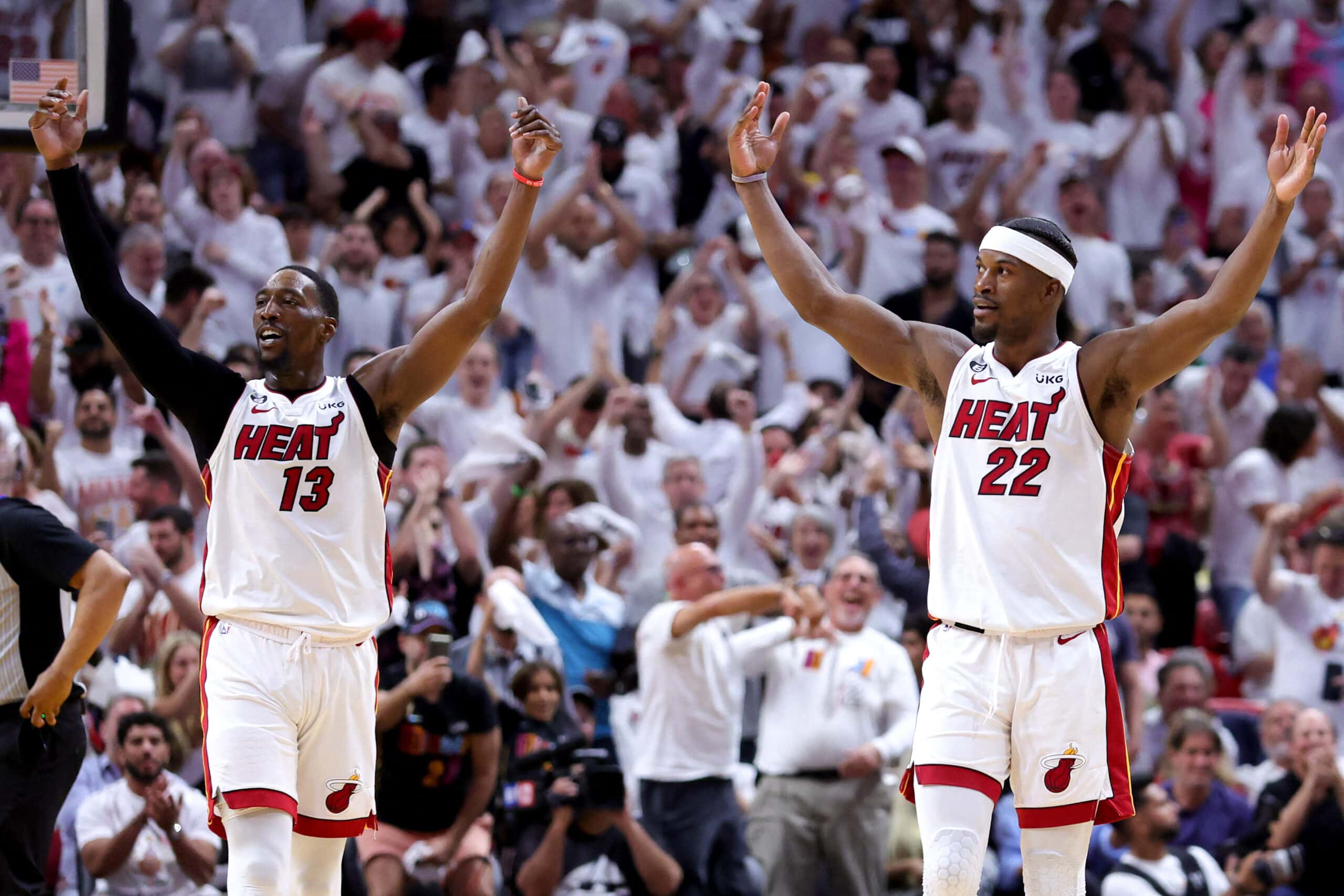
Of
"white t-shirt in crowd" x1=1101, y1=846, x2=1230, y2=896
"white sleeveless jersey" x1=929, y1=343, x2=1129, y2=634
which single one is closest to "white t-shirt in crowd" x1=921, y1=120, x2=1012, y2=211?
"white t-shirt in crowd" x1=1101, y1=846, x2=1230, y2=896

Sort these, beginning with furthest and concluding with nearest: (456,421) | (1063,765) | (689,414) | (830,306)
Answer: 1. (689,414)
2. (456,421)
3. (830,306)
4. (1063,765)

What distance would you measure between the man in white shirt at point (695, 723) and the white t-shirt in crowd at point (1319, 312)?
770 cm

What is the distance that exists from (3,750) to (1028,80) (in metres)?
13.2

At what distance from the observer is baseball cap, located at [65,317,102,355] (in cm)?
1192

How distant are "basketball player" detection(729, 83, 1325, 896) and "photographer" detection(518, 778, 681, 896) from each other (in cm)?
408

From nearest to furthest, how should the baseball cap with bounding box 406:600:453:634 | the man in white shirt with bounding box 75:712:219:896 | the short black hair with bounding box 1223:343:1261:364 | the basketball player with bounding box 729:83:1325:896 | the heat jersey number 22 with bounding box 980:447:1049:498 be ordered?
the basketball player with bounding box 729:83:1325:896 → the heat jersey number 22 with bounding box 980:447:1049:498 → the man in white shirt with bounding box 75:712:219:896 → the baseball cap with bounding box 406:600:453:634 → the short black hair with bounding box 1223:343:1261:364

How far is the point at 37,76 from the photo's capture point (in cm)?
799

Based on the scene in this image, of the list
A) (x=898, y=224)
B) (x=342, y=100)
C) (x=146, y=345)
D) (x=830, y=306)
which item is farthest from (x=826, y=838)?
(x=342, y=100)

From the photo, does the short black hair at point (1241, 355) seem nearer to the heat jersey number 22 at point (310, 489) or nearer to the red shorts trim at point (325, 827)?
the heat jersey number 22 at point (310, 489)

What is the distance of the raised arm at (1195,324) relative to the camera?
586 centimetres

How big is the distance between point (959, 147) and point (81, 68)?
33.5ft

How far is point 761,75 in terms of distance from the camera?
17.9 metres

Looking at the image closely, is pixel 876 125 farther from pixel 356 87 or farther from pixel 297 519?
pixel 297 519

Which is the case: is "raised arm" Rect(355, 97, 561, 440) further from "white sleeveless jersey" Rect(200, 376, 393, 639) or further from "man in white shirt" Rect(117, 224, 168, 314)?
"man in white shirt" Rect(117, 224, 168, 314)
